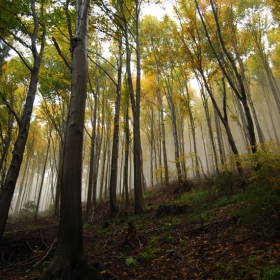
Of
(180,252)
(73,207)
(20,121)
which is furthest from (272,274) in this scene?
(20,121)

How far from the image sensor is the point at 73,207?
89.1 inches

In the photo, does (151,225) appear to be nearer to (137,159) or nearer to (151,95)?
(137,159)

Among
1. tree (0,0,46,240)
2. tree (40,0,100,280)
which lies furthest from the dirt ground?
tree (0,0,46,240)

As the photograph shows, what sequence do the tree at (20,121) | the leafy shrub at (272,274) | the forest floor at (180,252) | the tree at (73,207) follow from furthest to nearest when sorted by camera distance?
the tree at (20,121)
the forest floor at (180,252)
the tree at (73,207)
the leafy shrub at (272,274)

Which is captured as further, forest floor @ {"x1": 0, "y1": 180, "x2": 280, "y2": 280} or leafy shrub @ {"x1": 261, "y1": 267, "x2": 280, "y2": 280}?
forest floor @ {"x1": 0, "y1": 180, "x2": 280, "y2": 280}

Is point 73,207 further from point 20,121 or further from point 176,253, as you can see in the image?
point 20,121

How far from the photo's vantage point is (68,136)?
251 centimetres

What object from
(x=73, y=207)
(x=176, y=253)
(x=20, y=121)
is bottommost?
(x=176, y=253)

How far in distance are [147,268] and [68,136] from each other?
2410 millimetres

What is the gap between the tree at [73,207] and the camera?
2090mm

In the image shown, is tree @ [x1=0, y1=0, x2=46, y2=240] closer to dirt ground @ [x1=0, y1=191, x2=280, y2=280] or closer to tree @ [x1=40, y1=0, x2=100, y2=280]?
dirt ground @ [x1=0, y1=191, x2=280, y2=280]

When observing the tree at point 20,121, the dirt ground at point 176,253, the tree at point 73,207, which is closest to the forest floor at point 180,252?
the dirt ground at point 176,253

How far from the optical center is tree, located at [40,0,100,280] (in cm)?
209

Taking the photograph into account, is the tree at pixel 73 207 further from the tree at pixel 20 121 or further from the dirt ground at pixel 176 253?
the tree at pixel 20 121
